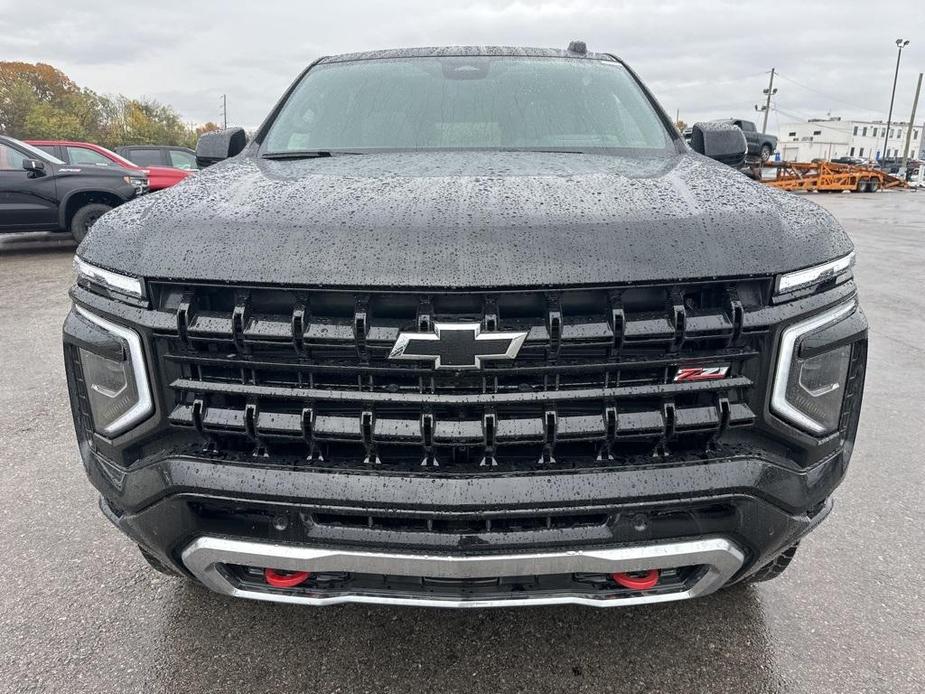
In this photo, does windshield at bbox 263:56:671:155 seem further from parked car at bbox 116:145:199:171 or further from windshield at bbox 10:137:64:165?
parked car at bbox 116:145:199:171

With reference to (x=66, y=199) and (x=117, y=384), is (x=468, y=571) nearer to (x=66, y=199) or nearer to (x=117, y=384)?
(x=117, y=384)

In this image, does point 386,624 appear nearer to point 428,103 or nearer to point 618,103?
point 428,103

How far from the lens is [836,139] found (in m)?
99.1

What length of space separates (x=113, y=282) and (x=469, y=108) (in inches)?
69.1

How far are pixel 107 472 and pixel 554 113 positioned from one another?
87.7 inches

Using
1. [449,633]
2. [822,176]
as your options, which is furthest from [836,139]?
[449,633]

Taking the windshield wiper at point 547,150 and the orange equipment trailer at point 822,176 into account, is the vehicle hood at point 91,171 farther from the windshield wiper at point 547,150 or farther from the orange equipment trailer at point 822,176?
the orange equipment trailer at point 822,176

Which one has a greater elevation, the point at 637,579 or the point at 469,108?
the point at 469,108

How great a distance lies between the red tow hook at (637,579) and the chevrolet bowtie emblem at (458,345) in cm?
70

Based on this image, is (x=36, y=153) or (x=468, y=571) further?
(x=36, y=153)

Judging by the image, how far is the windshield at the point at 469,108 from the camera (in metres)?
2.76

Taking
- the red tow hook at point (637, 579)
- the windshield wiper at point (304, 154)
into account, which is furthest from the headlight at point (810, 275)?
the windshield wiper at point (304, 154)

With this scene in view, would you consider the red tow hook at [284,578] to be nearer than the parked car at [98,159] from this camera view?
Yes

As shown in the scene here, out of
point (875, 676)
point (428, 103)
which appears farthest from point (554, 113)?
point (875, 676)
